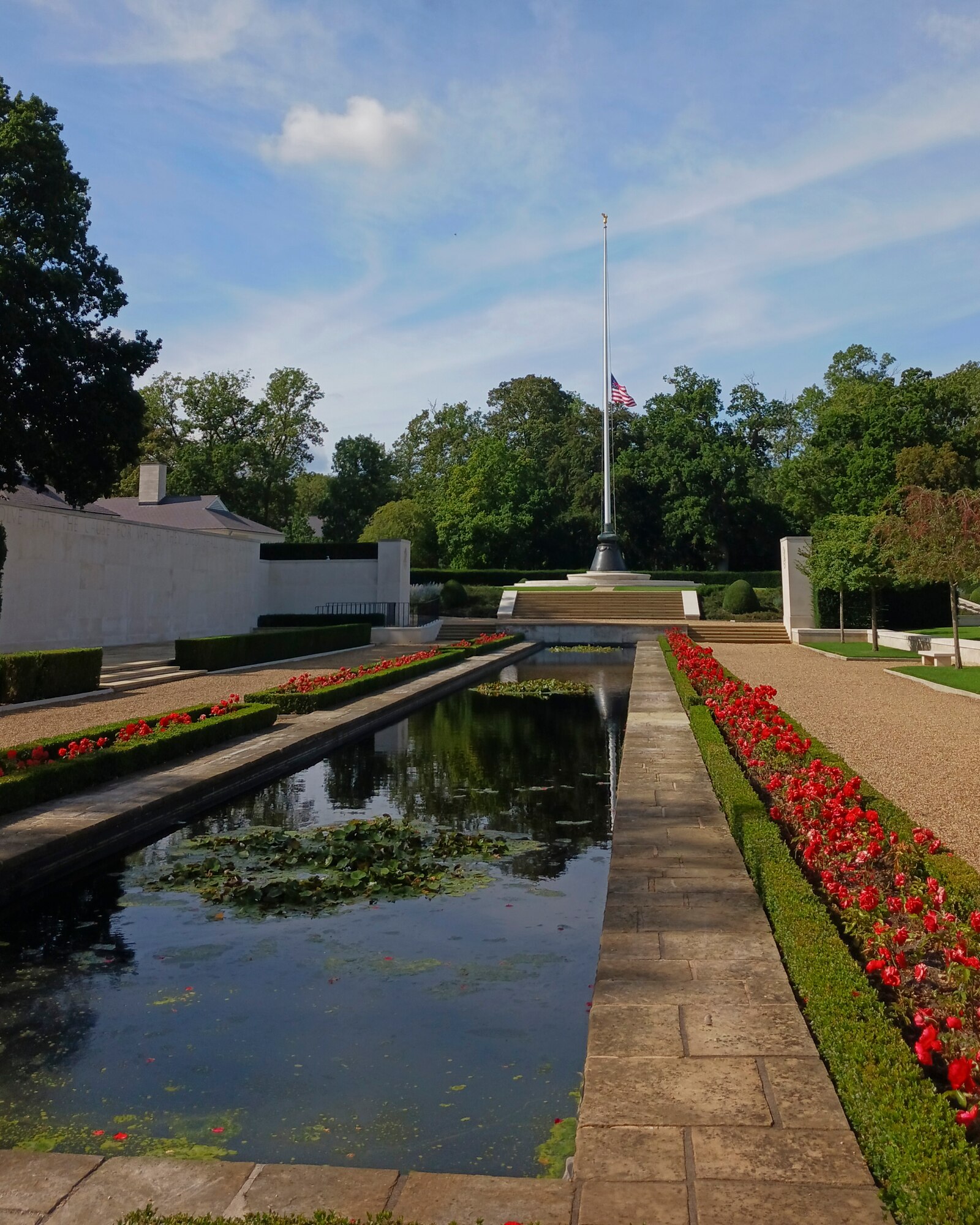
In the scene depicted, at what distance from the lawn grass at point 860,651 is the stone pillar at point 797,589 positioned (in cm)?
282

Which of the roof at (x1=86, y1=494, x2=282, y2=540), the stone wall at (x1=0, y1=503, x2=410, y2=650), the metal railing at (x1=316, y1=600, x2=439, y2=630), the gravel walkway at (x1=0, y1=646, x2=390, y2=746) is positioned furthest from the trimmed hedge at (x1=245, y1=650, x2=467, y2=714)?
the roof at (x1=86, y1=494, x2=282, y2=540)

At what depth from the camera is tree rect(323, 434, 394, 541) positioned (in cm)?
6391

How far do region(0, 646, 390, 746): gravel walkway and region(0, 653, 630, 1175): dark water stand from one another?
17.1 ft

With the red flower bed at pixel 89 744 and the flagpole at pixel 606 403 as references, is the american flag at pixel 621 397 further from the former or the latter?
the red flower bed at pixel 89 744

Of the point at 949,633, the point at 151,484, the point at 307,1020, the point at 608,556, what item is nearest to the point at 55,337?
the point at 307,1020

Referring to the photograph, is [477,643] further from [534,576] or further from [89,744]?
[534,576]

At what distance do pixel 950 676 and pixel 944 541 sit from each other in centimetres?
333

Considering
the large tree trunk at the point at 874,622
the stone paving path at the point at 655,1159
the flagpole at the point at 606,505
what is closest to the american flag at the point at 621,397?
the flagpole at the point at 606,505

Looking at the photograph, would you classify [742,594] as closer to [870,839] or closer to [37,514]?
[37,514]

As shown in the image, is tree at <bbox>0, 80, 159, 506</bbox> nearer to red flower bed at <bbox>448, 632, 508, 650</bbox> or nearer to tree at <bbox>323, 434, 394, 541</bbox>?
red flower bed at <bbox>448, 632, 508, 650</bbox>

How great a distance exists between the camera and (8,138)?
20.5m

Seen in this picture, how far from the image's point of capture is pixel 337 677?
15719 mm

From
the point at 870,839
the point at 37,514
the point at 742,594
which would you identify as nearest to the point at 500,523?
the point at 742,594

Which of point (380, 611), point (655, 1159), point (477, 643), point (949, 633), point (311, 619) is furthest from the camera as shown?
point (380, 611)
